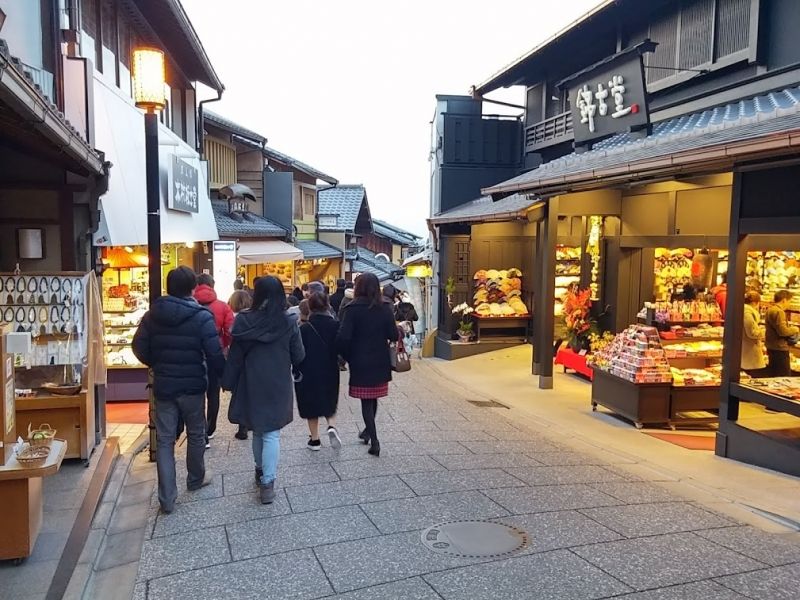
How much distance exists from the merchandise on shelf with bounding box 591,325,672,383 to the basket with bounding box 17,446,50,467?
26.0ft

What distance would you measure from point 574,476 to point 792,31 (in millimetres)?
7802

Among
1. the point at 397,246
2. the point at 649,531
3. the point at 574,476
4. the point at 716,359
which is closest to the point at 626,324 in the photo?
the point at 716,359

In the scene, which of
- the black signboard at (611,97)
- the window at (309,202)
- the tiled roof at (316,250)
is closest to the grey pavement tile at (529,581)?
the black signboard at (611,97)

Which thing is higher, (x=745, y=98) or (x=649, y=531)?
(x=745, y=98)

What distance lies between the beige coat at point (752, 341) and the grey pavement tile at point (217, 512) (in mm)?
6738

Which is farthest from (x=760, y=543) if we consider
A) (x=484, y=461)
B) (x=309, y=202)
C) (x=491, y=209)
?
(x=309, y=202)

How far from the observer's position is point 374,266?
38500mm

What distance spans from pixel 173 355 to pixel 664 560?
4.24 m

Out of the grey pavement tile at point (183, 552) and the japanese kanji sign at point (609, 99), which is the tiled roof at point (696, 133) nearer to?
the japanese kanji sign at point (609, 99)

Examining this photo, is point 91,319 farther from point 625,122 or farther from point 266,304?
point 625,122

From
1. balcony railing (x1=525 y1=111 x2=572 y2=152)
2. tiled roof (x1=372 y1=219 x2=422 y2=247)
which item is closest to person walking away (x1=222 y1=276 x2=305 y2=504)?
balcony railing (x1=525 y1=111 x2=572 y2=152)

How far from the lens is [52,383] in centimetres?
713

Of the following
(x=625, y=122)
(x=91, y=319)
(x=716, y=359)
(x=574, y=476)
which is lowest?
(x=574, y=476)

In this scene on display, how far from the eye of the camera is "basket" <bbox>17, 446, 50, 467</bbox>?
4.78 meters
